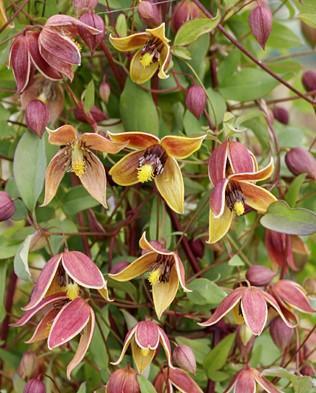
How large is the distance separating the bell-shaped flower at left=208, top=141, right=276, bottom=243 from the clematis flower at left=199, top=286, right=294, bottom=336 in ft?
0.17

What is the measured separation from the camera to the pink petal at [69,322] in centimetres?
67

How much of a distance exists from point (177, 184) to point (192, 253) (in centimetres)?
16

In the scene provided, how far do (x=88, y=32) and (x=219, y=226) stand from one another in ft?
0.65

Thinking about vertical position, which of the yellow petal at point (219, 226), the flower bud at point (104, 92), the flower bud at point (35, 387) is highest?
the flower bud at point (104, 92)

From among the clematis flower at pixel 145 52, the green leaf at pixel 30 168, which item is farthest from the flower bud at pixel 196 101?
the green leaf at pixel 30 168

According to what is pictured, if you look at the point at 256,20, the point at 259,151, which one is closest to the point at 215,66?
the point at 256,20

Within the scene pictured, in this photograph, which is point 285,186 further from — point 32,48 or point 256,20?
point 32,48

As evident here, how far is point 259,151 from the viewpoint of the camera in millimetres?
1128

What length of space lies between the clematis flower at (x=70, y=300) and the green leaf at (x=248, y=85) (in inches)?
10.9

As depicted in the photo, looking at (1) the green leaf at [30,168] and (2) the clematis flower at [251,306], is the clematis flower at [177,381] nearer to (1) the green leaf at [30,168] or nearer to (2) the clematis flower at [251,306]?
(2) the clematis flower at [251,306]

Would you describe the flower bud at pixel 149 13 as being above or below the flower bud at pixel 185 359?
above

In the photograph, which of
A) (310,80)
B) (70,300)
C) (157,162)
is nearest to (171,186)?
(157,162)

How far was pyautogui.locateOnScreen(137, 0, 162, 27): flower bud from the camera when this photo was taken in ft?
2.42

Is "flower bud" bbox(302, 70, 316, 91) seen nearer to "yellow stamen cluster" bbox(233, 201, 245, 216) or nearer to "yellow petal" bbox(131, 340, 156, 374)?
"yellow stamen cluster" bbox(233, 201, 245, 216)
